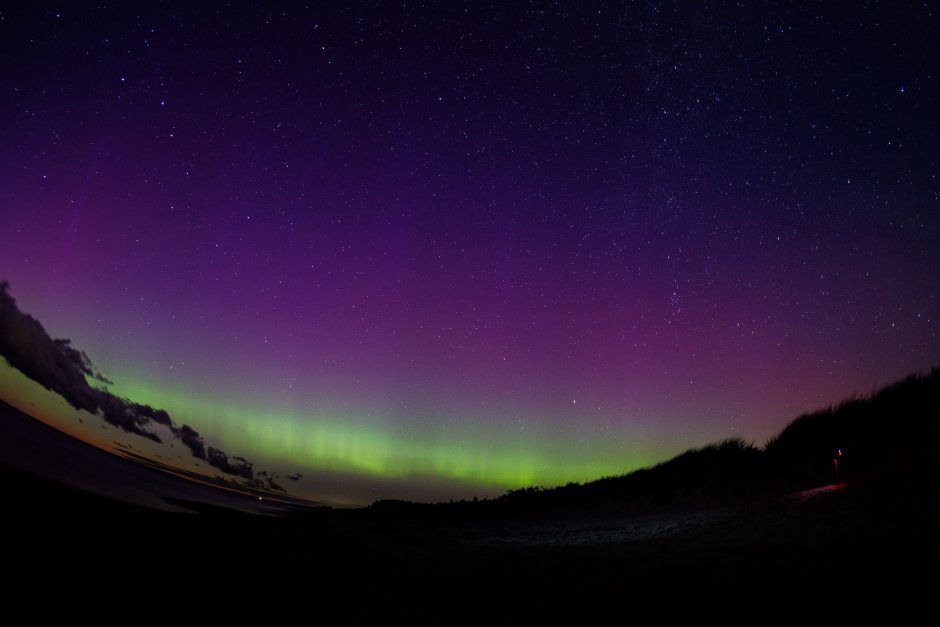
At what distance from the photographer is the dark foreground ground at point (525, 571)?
5.46 metres

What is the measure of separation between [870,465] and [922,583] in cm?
944

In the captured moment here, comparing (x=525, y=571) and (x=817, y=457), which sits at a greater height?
(x=817, y=457)

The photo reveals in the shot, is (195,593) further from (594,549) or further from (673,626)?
(594,549)

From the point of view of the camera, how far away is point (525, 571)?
28.4ft

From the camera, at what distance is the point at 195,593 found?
7137mm

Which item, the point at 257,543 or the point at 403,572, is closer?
the point at 403,572

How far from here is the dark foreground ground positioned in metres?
5.46

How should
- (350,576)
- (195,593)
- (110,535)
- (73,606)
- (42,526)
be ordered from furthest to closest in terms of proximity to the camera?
(110,535) < (42,526) < (350,576) < (195,593) < (73,606)

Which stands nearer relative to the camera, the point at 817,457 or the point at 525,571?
the point at 525,571

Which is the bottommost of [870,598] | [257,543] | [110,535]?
[257,543]

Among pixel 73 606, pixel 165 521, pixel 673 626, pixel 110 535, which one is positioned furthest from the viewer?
pixel 165 521

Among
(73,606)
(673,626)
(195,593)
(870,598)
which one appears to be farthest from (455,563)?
(870,598)

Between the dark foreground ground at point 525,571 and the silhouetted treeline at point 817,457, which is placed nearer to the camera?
the dark foreground ground at point 525,571

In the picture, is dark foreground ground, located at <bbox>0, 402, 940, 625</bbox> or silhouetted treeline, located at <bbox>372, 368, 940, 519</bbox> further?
silhouetted treeline, located at <bbox>372, 368, 940, 519</bbox>
